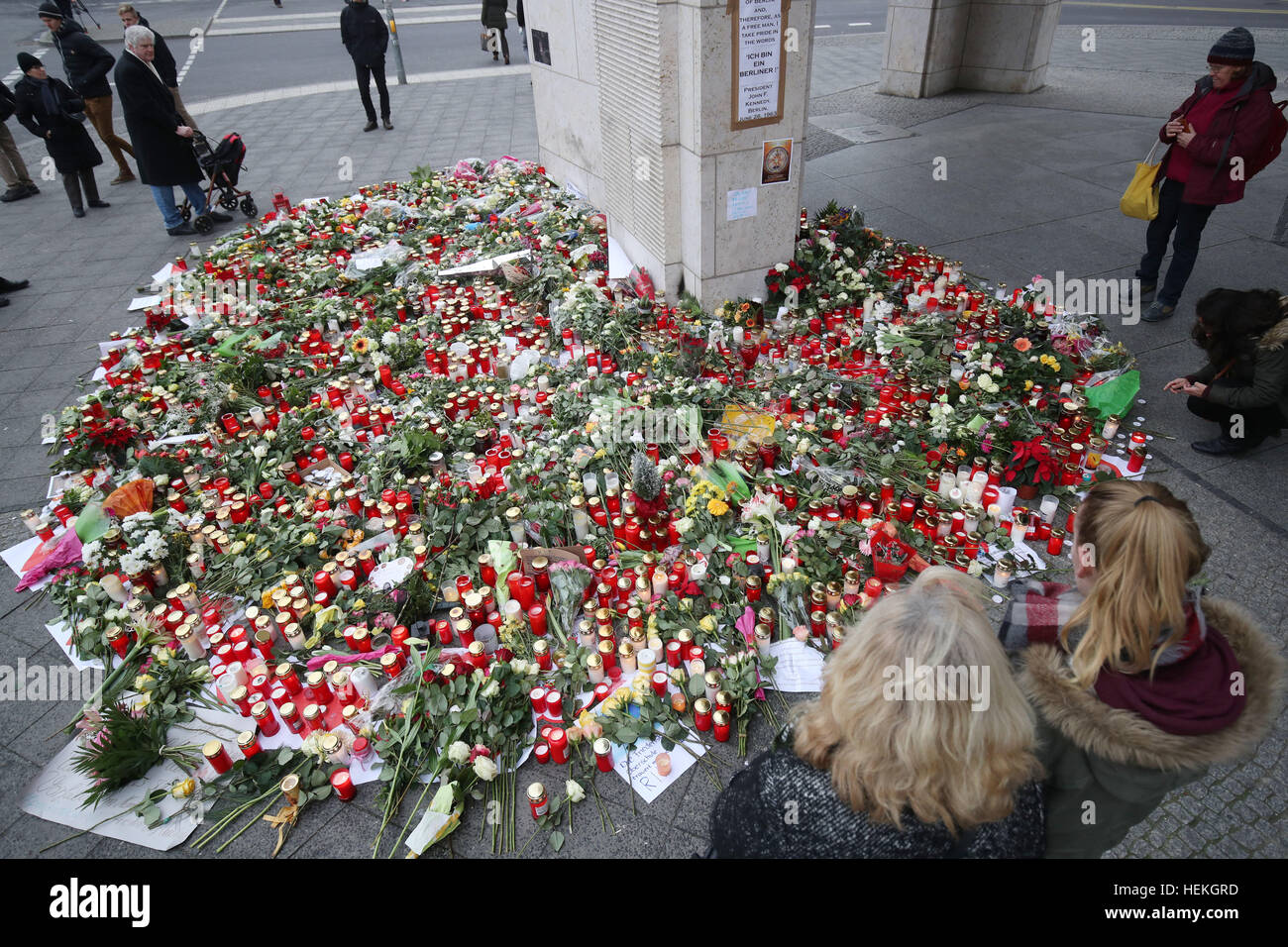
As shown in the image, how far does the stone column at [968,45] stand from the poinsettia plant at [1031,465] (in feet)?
30.1

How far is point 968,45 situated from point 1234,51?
7632 mm

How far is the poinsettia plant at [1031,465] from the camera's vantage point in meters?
3.58

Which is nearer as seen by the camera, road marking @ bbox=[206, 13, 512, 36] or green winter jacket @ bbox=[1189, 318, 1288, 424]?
green winter jacket @ bbox=[1189, 318, 1288, 424]

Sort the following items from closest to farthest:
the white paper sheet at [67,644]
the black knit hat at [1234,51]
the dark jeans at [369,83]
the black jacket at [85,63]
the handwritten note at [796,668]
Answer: the handwritten note at [796,668], the white paper sheet at [67,644], the black knit hat at [1234,51], the black jacket at [85,63], the dark jeans at [369,83]

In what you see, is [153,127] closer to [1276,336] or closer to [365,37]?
[365,37]

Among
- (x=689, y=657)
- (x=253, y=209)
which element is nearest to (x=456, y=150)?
(x=253, y=209)

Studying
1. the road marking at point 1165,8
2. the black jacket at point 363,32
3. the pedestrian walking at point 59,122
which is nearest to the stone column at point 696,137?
the black jacket at point 363,32

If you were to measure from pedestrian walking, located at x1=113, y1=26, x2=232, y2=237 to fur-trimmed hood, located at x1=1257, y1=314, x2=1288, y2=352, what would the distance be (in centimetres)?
877

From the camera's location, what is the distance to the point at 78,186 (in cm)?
830

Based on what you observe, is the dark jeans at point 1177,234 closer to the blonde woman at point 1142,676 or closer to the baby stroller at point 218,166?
the blonde woman at point 1142,676

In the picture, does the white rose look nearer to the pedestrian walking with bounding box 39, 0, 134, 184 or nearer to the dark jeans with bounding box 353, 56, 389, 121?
the pedestrian walking with bounding box 39, 0, 134, 184

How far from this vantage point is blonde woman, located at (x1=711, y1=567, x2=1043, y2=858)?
1330 mm

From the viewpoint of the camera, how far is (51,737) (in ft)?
9.38

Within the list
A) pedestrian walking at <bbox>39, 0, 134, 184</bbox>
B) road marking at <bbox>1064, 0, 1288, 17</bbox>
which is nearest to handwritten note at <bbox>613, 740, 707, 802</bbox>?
pedestrian walking at <bbox>39, 0, 134, 184</bbox>
